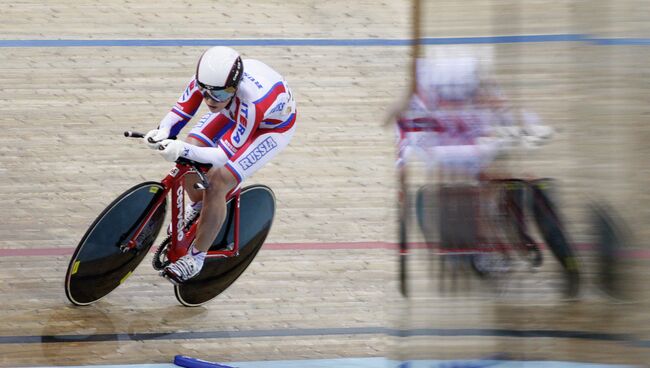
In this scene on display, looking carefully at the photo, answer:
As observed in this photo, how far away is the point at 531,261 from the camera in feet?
3.52

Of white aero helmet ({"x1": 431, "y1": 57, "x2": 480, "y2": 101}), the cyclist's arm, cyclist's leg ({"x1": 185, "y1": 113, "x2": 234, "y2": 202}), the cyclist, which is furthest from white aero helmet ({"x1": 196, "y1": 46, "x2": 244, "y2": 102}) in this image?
white aero helmet ({"x1": 431, "y1": 57, "x2": 480, "y2": 101})

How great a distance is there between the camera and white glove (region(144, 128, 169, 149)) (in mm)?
3916

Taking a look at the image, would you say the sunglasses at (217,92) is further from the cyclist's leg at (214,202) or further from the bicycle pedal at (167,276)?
the bicycle pedal at (167,276)

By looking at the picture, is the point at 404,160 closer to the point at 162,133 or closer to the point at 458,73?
the point at 458,73

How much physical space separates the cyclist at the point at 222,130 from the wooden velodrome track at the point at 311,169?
47 centimetres

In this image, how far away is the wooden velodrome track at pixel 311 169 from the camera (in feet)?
3.03

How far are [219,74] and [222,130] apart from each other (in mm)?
441

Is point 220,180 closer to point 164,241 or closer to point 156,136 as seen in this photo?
point 156,136

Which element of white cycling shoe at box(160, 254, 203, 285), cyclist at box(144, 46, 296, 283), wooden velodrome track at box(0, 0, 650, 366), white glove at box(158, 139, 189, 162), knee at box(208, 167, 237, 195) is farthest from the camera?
white cycling shoe at box(160, 254, 203, 285)

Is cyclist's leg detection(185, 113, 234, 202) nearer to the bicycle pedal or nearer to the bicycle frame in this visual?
the bicycle frame

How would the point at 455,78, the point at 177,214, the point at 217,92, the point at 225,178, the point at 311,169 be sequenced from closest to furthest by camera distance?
the point at 455,78 → the point at 217,92 → the point at 225,178 → the point at 177,214 → the point at 311,169

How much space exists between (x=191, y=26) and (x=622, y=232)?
239 inches

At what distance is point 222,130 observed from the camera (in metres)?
4.30

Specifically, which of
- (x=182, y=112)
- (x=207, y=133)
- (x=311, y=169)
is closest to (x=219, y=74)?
(x=182, y=112)
